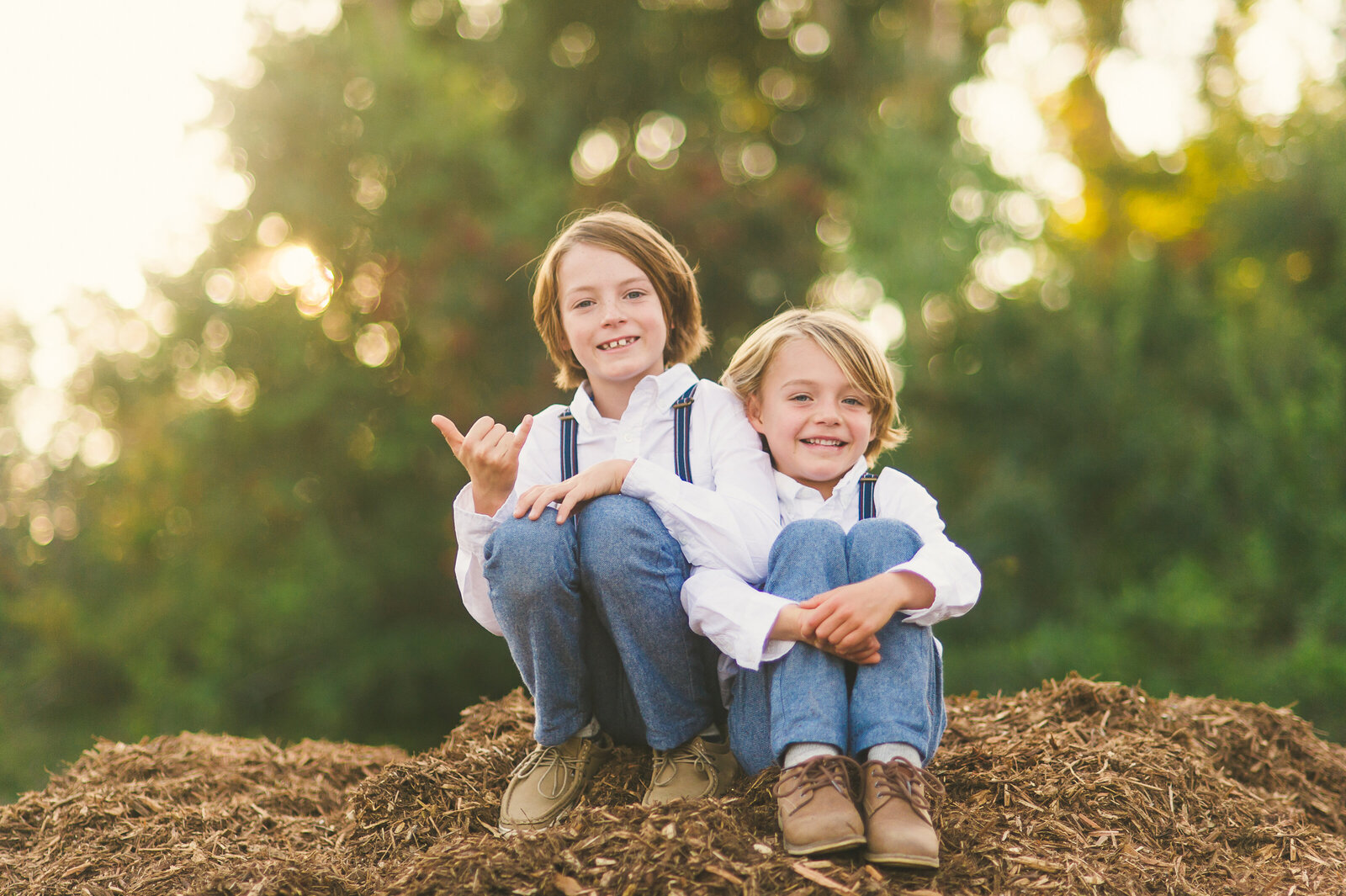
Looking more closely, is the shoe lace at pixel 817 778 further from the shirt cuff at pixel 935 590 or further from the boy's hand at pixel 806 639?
the shirt cuff at pixel 935 590

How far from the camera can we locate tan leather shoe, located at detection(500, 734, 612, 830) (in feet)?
8.06

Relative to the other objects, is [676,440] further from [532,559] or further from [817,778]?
[817,778]

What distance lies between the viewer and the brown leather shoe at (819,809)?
6.44ft

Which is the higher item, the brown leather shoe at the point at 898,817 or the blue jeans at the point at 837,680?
the blue jeans at the point at 837,680

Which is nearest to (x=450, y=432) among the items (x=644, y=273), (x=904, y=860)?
(x=644, y=273)

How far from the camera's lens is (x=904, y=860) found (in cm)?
195

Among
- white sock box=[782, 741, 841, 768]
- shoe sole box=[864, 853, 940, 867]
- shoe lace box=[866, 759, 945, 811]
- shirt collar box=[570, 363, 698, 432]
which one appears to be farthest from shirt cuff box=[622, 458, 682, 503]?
shoe sole box=[864, 853, 940, 867]

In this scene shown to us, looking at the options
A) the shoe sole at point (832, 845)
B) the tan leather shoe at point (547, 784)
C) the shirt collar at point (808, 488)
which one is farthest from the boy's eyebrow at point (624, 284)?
the shoe sole at point (832, 845)

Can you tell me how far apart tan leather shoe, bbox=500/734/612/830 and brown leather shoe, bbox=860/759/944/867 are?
30.6 inches

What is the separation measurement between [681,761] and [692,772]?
0.04 meters

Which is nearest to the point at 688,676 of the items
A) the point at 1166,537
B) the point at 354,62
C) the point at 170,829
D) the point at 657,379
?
the point at 657,379

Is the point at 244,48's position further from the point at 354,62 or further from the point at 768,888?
the point at 768,888

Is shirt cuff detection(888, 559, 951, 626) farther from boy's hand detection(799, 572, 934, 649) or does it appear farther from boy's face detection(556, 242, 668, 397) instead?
boy's face detection(556, 242, 668, 397)

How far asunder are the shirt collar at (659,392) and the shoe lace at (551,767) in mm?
808
